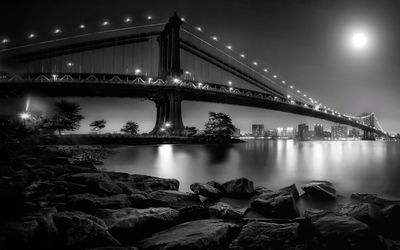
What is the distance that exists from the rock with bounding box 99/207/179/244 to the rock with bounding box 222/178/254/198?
2.52 meters

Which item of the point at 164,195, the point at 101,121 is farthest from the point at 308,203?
the point at 101,121

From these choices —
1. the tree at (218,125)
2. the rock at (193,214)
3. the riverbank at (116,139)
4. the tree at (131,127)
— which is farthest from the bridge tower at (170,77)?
the rock at (193,214)

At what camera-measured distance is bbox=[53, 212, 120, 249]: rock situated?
2.59 m

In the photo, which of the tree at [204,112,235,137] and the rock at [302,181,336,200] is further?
the tree at [204,112,235,137]

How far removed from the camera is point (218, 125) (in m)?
41.0

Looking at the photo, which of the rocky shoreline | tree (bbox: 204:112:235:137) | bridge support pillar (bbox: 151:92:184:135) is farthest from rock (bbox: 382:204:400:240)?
tree (bbox: 204:112:235:137)

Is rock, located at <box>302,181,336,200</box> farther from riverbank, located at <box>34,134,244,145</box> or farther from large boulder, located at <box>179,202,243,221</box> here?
riverbank, located at <box>34,134,244,145</box>

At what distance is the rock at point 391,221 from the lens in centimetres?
357

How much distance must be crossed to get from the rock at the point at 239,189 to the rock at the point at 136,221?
8.27 ft

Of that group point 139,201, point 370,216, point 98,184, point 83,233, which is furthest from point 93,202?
point 370,216

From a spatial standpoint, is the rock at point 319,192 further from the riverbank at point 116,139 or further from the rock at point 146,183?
the riverbank at point 116,139

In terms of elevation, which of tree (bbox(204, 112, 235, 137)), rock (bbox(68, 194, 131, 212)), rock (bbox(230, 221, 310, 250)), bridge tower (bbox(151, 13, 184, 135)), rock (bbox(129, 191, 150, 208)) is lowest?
rock (bbox(230, 221, 310, 250))

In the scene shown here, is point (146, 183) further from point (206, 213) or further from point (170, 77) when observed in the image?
point (170, 77)

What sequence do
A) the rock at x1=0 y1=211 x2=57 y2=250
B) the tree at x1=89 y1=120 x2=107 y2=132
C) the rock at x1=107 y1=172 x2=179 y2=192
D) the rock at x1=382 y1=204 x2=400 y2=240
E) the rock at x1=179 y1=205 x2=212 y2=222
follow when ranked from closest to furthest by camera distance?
1. the rock at x1=0 y1=211 x2=57 y2=250
2. the rock at x1=382 y1=204 x2=400 y2=240
3. the rock at x1=179 y1=205 x2=212 y2=222
4. the rock at x1=107 y1=172 x2=179 y2=192
5. the tree at x1=89 y1=120 x2=107 y2=132
